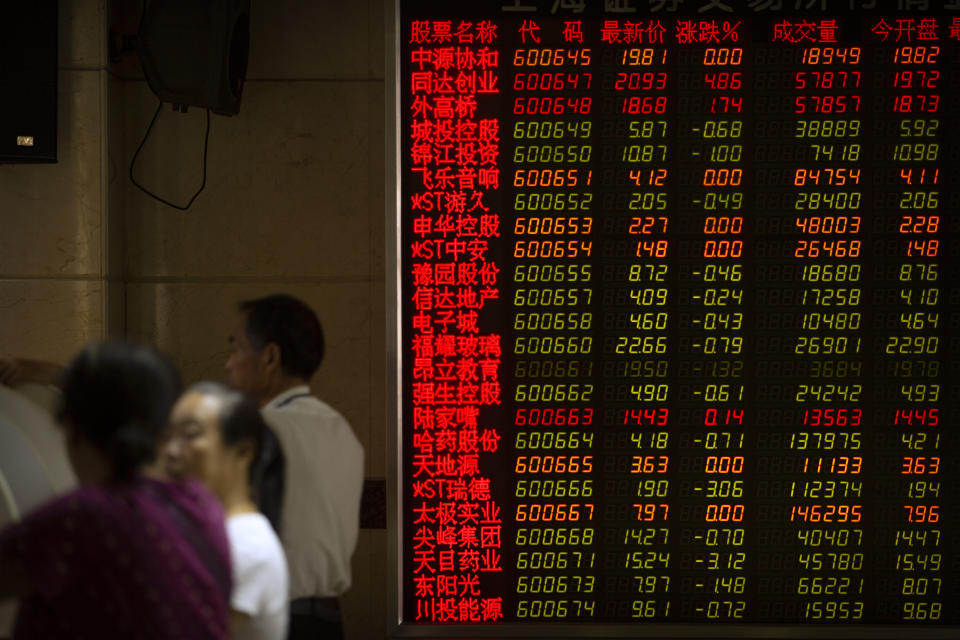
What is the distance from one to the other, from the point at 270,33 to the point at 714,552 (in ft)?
7.20

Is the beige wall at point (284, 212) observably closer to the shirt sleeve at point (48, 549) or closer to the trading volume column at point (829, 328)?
the trading volume column at point (829, 328)

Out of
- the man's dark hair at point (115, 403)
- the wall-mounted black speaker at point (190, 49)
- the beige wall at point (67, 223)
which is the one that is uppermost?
the wall-mounted black speaker at point (190, 49)

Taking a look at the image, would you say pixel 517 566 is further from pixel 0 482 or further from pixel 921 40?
pixel 921 40

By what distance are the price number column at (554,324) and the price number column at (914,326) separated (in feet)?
2.91

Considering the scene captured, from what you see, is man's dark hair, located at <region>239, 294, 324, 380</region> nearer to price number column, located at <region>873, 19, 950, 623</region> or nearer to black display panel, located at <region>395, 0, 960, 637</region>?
black display panel, located at <region>395, 0, 960, 637</region>

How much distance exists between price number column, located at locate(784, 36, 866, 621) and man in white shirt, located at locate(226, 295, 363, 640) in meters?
1.46

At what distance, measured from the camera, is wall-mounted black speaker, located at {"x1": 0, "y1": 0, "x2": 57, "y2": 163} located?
3.31m

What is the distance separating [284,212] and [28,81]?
868mm

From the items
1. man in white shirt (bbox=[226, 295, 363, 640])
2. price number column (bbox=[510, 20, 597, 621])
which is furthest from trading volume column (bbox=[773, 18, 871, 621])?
man in white shirt (bbox=[226, 295, 363, 640])

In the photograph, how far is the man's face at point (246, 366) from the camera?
8.39 ft

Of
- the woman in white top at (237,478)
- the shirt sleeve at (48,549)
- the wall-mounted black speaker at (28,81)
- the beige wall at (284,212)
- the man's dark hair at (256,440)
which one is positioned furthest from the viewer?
the beige wall at (284,212)

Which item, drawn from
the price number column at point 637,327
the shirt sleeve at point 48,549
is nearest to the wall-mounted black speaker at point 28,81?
the price number column at point 637,327

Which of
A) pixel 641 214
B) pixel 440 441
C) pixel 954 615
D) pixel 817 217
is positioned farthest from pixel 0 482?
pixel 954 615

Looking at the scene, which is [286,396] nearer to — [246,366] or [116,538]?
[246,366]
